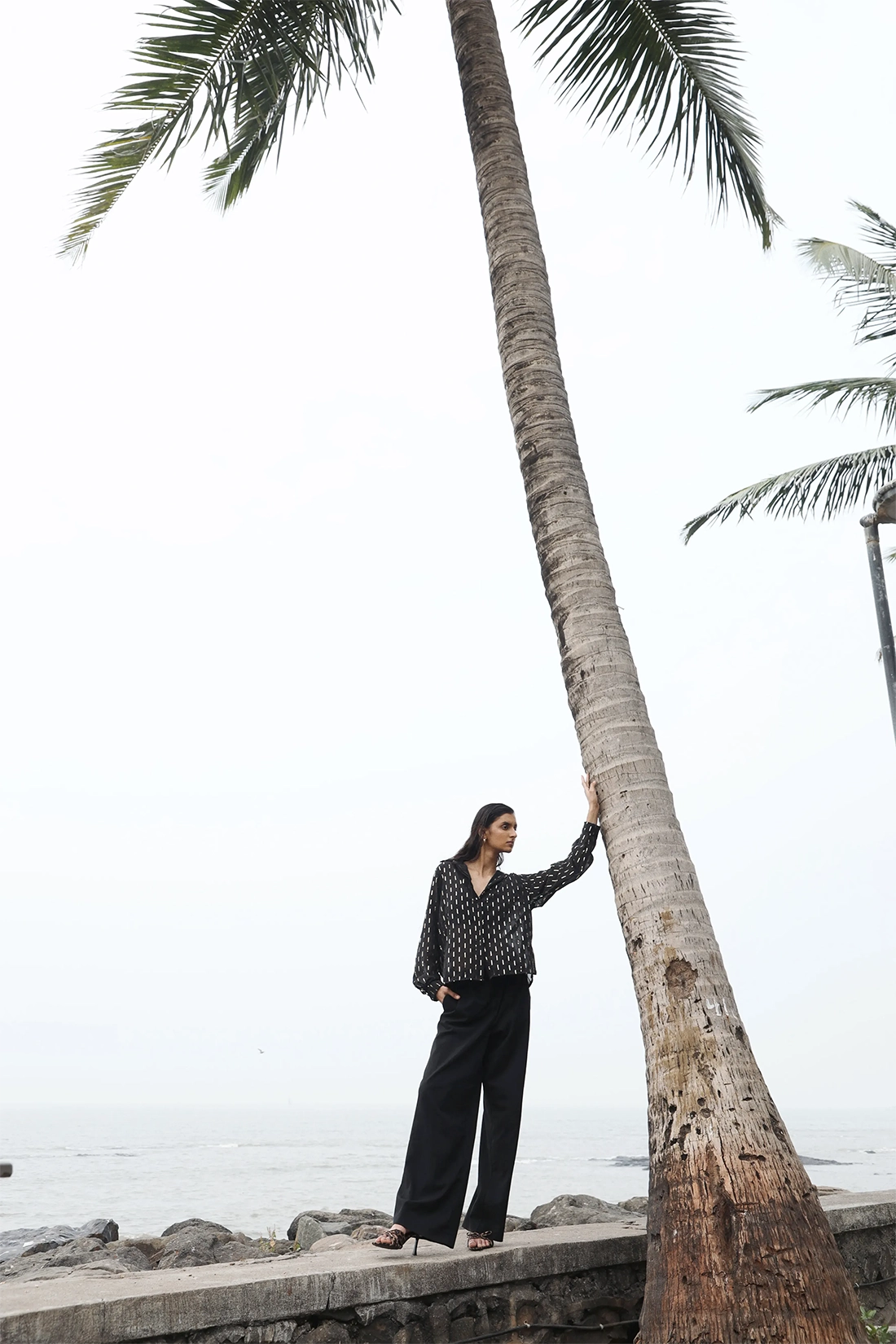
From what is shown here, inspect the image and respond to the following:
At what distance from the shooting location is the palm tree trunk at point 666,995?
12.1 ft

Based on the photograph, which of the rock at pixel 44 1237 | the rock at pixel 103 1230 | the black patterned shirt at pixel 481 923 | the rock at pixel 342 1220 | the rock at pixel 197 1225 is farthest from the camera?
the rock at pixel 103 1230

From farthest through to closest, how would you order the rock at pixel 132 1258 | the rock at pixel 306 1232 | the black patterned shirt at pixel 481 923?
1. the rock at pixel 306 1232
2. the rock at pixel 132 1258
3. the black patterned shirt at pixel 481 923

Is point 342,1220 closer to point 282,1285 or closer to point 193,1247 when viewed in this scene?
point 193,1247

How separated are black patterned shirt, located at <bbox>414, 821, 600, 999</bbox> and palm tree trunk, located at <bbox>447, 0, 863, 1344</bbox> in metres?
0.42

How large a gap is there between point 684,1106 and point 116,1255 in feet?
17.6

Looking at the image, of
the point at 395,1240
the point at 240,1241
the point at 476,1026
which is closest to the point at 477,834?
the point at 476,1026

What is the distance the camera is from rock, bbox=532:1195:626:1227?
7570mm

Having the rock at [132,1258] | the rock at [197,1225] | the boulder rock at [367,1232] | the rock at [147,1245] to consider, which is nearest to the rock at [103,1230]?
the rock at [197,1225]

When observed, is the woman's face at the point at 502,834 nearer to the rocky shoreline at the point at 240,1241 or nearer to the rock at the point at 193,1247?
the rocky shoreline at the point at 240,1241

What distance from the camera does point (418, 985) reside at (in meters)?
4.63

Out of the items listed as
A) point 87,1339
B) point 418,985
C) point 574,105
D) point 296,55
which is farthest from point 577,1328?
point 296,55

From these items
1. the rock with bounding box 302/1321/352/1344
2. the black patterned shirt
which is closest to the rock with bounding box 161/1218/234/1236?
the black patterned shirt

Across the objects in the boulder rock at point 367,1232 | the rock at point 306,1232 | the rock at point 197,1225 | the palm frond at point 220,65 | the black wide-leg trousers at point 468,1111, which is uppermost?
the palm frond at point 220,65

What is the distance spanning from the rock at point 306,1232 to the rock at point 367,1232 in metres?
0.29
